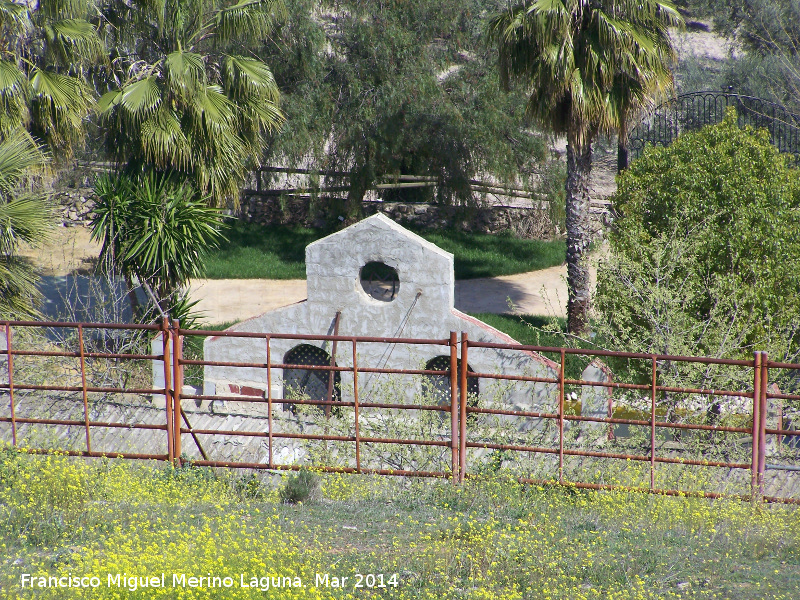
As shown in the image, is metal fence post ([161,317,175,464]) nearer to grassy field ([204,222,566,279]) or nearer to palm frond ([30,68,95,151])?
palm frond ([30,68,95,151])

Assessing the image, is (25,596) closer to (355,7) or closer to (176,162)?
(176,162)

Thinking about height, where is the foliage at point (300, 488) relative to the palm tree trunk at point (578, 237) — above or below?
below

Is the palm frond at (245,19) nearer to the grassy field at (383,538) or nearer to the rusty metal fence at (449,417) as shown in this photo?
the rusty metal fence at (449,417)

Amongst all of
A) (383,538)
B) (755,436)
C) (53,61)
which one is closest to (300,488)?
(383,538)

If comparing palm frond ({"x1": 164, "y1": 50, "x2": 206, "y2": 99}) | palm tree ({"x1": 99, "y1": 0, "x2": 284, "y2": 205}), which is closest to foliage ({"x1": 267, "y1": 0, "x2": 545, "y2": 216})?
palm tree ({"x1": 99, "y1": 0, "x2": 284, "y2": 205})

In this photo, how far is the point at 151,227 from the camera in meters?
12.6

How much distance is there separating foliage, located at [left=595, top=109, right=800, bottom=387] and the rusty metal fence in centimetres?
60

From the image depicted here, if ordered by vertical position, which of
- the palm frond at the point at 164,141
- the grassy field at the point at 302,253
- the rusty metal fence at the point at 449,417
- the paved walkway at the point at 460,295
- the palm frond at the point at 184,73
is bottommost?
the rusty metal fence at the point at 449,417

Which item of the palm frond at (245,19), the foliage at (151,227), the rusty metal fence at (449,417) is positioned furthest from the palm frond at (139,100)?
the rusty metal fence at (449,417)

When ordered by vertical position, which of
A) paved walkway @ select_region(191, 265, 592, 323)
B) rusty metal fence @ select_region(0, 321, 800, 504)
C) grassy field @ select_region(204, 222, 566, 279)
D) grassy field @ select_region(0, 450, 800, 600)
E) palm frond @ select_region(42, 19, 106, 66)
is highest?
palm frond @ select_region(42, 19, 106, 66)

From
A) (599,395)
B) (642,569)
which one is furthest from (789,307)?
(642,569)

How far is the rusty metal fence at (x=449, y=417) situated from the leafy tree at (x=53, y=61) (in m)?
2.83

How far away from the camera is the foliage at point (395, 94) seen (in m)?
21.7

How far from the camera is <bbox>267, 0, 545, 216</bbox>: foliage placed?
71.2 ft
